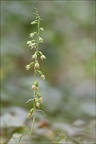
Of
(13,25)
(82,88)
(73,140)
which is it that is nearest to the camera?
(73,140)

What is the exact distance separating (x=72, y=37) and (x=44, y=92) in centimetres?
193

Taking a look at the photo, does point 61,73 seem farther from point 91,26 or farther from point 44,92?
point 44,92

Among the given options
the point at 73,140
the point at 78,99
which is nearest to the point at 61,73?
the point at 78,99

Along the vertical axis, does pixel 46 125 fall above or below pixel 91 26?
Answer: below

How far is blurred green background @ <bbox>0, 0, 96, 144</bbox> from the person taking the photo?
5.80ft

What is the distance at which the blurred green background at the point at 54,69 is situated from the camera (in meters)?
1.77

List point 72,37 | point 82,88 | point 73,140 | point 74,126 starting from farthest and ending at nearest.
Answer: point 72,37 < point 82,88 < point 74,126 < point 73,140

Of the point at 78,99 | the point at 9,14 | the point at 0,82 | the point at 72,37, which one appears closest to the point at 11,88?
the point at 0,82

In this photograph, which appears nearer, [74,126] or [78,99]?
[74,126]

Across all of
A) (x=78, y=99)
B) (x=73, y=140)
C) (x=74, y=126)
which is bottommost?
(x=73, y=140)

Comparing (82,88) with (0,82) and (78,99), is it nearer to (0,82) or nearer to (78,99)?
(78,99)

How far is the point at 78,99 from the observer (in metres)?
2.71

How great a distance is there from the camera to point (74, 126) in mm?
1749

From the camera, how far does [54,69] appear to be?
3826mm
